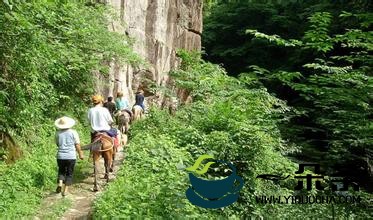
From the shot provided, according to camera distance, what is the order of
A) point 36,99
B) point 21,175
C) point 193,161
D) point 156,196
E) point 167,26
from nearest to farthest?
point 156,196 < point 21,175 < point 193,161 < point 36,99 < point 167,26

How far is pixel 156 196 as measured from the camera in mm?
6699

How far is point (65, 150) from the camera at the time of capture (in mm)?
7996

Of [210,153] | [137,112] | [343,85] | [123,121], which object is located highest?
[343,85]

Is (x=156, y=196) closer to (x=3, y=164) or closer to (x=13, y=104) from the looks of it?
(x=3, y=164)

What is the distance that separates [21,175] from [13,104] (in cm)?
172

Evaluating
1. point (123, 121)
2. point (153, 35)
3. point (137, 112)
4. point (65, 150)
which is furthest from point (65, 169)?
point (153, 35)

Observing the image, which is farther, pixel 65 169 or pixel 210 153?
pixel 210 153

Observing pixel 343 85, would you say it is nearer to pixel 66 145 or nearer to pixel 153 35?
pixel 66 145

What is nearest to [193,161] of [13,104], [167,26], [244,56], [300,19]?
[13,104]

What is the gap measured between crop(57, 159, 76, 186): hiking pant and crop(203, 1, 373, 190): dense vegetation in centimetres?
384

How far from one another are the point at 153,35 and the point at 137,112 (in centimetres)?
839

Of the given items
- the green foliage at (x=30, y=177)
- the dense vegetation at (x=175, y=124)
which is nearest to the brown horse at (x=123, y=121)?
the dense vegetation at (x=175, y=124)

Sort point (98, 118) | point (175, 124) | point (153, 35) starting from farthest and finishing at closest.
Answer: point (153, 35) → point (175, 124) → point (98, 118)

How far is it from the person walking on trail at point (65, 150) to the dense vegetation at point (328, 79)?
3.62m
